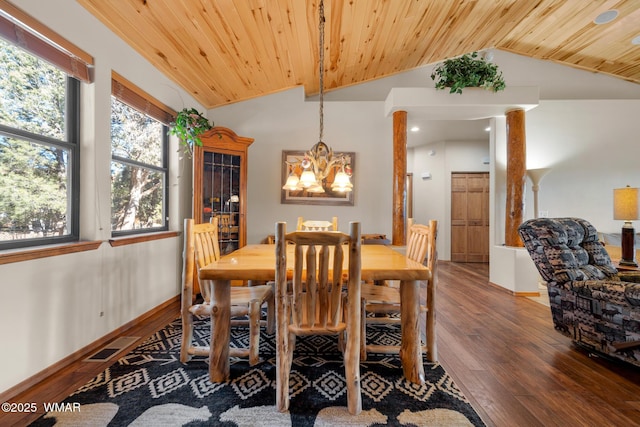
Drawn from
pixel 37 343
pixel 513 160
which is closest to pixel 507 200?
pixel 513 160

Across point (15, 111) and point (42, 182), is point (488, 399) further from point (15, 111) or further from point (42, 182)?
point (15, 111)

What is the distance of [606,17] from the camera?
3305 mm

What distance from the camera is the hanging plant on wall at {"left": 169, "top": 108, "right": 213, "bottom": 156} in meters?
2.98

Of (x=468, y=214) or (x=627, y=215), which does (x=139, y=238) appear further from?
(x=468, y=214)

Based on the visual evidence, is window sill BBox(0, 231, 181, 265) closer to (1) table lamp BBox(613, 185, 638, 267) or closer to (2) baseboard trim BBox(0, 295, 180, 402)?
(2) baseboard trim BBox(0, 295, 180, 402)

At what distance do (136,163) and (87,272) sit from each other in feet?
3.89

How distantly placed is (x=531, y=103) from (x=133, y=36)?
4542mm

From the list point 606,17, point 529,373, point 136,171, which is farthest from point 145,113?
point 606,17

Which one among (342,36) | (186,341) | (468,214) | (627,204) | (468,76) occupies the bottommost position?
(186,341)

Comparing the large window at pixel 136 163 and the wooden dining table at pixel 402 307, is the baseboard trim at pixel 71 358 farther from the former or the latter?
the wooden dining table at pixel 402 307

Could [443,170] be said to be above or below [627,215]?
above

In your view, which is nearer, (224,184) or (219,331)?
(219,331)

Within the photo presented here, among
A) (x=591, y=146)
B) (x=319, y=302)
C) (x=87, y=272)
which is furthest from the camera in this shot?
(x=591, y=146)

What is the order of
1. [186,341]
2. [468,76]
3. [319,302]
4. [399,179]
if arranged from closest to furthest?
[319,302], [186,341], [468,76], [399,179]
